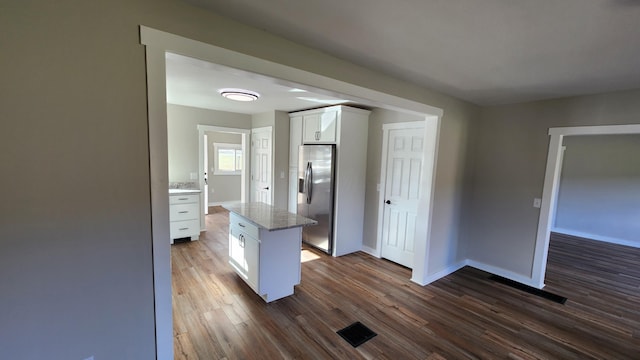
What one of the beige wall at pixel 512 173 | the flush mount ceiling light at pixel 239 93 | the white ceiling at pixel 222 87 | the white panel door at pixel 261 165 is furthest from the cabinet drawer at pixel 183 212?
the beige wall at pixel 512 173

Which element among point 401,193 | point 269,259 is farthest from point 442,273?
point 269,259

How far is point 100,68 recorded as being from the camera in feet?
4.06

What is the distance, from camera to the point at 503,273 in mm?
3637

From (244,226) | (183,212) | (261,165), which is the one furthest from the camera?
(261,165)

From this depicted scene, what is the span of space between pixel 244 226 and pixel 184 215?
6.96ft

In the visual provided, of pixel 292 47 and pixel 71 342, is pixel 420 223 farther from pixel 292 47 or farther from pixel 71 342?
pixel 71 342

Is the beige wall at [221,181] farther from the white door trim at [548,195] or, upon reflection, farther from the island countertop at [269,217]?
the white door trim at [548,195]

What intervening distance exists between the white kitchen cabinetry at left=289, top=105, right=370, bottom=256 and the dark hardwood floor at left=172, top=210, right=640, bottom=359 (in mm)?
483

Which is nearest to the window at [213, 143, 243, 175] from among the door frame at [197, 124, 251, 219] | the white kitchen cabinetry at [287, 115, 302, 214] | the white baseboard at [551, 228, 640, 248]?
the door frame at [197, 124, 251, 219]

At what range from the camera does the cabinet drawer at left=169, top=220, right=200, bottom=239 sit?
4.37 metres

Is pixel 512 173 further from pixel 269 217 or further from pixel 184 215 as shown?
pixel 184 215

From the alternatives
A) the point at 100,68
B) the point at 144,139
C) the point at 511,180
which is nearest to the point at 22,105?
the point at 100,68

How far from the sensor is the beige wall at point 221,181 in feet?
24.3

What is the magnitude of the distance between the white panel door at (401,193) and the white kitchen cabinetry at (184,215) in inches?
128
